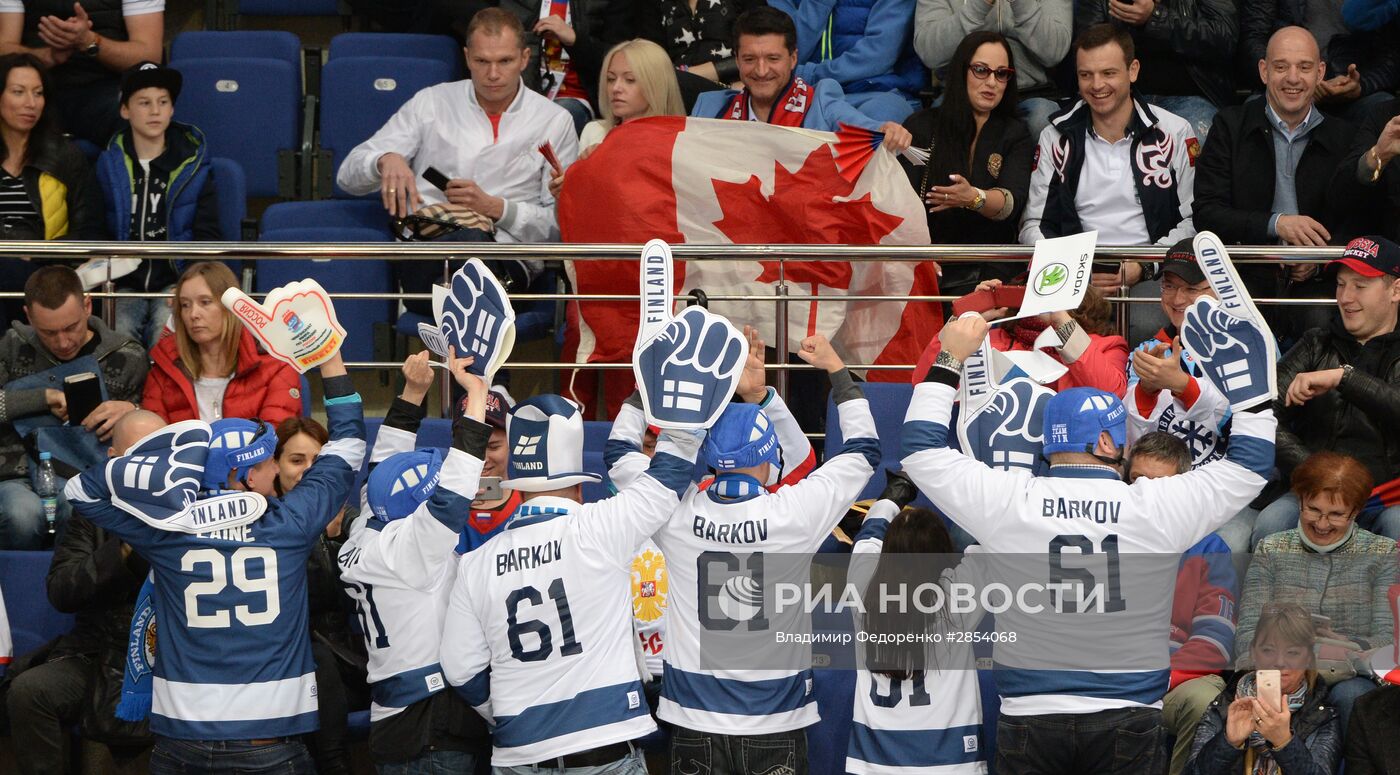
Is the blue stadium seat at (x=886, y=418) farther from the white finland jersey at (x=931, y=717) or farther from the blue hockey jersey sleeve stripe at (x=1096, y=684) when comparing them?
the blue hockey jersey sleeve stripe at (x=1096, y=684)

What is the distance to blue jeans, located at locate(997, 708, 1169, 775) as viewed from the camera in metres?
4.92

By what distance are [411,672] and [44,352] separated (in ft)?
7.43

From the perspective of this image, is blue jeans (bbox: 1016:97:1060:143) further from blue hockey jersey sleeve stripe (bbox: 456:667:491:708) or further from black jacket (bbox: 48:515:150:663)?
black jacket (bbox: 48:515:150:663)

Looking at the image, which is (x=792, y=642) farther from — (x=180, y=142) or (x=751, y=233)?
(x=180, y=142)

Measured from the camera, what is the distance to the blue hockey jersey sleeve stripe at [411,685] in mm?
5195

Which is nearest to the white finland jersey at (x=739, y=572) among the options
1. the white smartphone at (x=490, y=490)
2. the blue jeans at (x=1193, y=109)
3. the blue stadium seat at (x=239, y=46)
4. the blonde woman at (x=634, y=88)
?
the white smartphone at (x=490, y=490)

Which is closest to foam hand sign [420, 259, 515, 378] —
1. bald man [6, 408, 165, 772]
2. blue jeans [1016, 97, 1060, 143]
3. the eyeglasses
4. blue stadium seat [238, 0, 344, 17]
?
bald man [6, 408, 165, 772]

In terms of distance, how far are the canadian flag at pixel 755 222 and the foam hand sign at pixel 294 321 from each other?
1.93m

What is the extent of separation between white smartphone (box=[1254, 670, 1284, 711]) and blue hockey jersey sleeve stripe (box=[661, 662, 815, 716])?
1446 millimetres

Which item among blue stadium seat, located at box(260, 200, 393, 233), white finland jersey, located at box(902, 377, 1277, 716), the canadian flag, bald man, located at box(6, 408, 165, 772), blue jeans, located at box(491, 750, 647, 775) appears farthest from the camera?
blue stadium seat, located at box(260, 200, 393, 233)

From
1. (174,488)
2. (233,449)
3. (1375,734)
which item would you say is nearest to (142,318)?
(233,449)

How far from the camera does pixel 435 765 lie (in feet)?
17.3

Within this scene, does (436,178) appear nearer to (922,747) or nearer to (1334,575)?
(922,747)

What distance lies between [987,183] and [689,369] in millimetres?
2641
